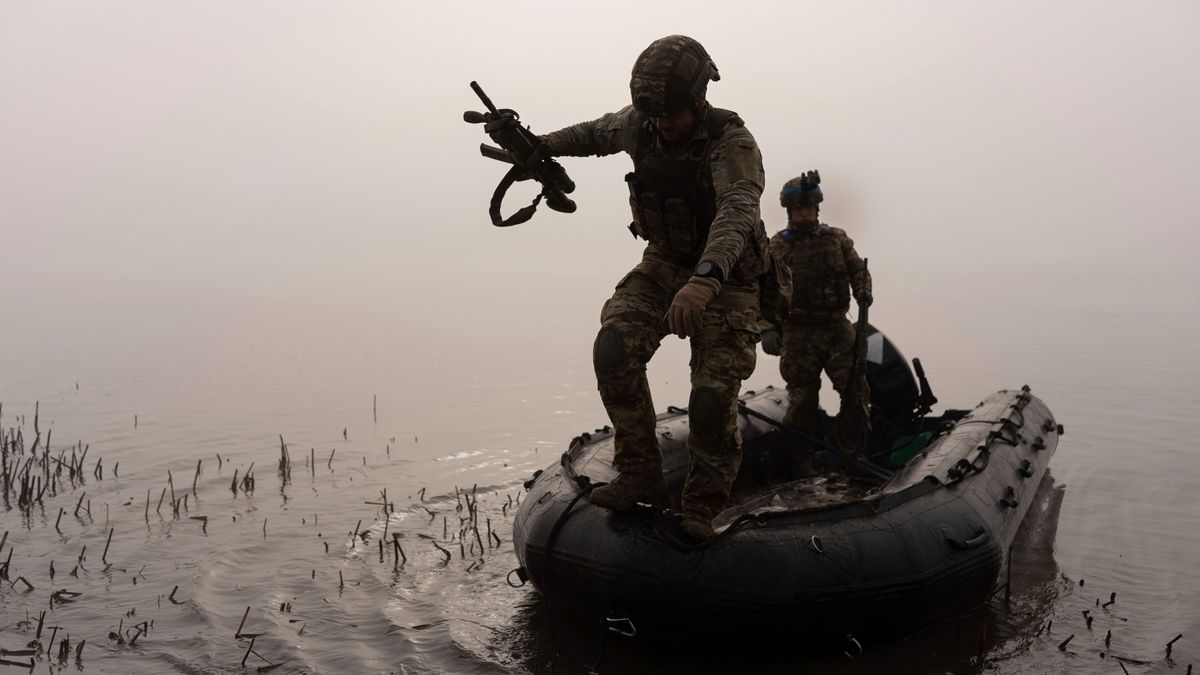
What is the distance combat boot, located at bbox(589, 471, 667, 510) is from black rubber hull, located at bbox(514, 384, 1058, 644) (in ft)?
0.21

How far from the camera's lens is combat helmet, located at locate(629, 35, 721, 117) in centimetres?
462

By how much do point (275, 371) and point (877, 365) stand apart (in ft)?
38.8

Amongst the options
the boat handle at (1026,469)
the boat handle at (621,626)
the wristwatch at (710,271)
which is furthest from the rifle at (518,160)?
the boat handle at (1026,469)

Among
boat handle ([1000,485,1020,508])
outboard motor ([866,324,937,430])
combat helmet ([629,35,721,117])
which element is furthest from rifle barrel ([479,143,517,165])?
outboard motor ([866,324,937,430])

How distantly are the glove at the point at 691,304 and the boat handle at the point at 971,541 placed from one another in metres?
1.87

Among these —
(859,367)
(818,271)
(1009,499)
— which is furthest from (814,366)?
(1009,499)

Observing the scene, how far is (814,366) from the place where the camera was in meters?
8.43

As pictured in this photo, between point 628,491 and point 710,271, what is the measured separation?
4.35ft

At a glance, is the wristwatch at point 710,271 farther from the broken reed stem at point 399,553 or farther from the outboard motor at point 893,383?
the outboard motor at point 893,383

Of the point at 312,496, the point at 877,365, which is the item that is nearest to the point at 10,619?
the point at 312,496

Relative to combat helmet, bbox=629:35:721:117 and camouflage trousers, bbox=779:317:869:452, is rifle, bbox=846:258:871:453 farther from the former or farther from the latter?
combat helmet, bbox=629:35:721:117

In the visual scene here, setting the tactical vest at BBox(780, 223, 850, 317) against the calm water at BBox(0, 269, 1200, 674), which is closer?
the calm water at BBox(0, 269, 1200, 674)

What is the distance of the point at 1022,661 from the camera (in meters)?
4.91

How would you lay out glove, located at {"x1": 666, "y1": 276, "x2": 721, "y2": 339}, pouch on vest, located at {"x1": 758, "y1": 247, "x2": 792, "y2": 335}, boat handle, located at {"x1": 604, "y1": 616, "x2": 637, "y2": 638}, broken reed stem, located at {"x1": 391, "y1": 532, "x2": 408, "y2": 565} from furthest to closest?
broken reed stem, located at {"x1": 391, "y1": 532, "x2": 408, "y2": 565}
pouch on vest, located at {"x1": 758, "y1": 247, "x2": 792, "y2": 335}
boat handle, located at {"x1": 604, "y1": 616, "x2": 637, "y2": 638}
glove, located at {"x1": 666, "y1": 276, "x2": 721, "y2": 339}
